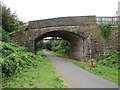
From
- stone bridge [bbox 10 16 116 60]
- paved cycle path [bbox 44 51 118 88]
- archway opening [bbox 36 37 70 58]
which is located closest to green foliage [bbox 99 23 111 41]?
stone bridge [bbox 10 16 116 60]

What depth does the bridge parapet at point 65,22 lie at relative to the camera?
14789 millimetres

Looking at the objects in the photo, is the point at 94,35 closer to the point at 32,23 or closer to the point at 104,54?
the point at 104,54

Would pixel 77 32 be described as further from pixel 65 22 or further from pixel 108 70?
pixel 108 70

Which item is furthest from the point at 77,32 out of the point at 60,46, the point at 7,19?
the point at 60,46

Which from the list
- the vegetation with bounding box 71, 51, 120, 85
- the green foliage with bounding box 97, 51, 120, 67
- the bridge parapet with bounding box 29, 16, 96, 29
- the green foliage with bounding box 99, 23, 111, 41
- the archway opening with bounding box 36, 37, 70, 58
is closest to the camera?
the vegetation with bounding box 71, 51, 120, 85

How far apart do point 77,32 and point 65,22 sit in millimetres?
1994

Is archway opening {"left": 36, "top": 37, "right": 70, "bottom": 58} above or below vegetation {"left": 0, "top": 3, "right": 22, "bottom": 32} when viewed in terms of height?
below

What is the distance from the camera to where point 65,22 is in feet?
49.8

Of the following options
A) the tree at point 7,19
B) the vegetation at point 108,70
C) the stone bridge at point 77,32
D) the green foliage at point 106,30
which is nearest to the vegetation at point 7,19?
the tree at point 7,19

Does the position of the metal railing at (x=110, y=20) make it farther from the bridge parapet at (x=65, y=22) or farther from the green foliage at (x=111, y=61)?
the green foliage at (x=111, y=61)

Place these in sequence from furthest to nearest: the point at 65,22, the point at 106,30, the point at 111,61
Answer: the point at 65,22
the point at 106,30
the point at 111,61

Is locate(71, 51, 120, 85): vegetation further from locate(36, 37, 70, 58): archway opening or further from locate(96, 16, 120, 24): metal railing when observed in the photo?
locate(36, 37, 70, 58): archway opening

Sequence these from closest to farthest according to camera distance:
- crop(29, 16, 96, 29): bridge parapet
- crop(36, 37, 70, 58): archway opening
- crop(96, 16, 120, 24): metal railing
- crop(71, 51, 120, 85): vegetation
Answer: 1. crop(71, 51, 120, 85): vegetation
2. crop(96, 16, 120, 24): metal railing
3. crop(29, 16, 96, 29): bridge parapet
4. crop(36, 37, 70, 58): archway opening

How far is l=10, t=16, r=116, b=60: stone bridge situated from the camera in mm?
14453
